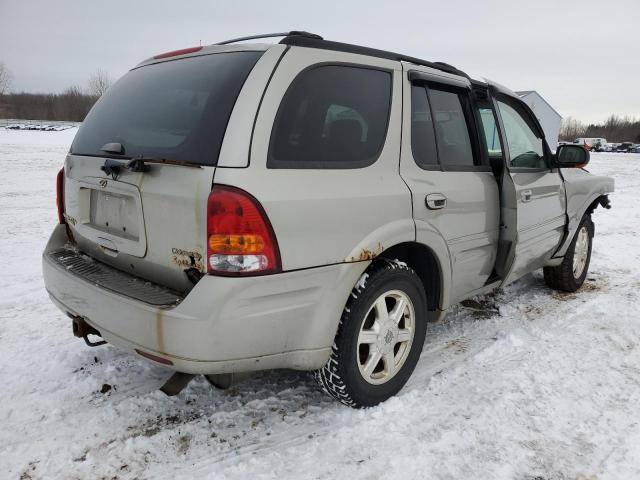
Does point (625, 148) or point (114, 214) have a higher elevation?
point (625, 148)

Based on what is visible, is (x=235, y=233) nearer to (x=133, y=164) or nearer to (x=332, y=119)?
(x=133, y=164)

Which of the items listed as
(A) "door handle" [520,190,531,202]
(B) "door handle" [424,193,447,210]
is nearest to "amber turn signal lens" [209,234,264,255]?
(B) "door handle" [424,193,447,210]

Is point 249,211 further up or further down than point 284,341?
further up

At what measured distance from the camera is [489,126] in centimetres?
346

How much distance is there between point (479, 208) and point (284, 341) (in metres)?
1.68

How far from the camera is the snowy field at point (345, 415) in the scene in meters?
2.22

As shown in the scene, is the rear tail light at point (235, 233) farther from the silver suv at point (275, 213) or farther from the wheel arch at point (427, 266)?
the wheel arch at point (427, 266)

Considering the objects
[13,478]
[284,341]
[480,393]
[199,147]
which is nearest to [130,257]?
[199,147]

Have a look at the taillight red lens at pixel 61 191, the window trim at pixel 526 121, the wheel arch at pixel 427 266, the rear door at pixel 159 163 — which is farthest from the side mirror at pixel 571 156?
the taillight red lens at pixel 61 191

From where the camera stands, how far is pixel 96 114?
9.32 ft

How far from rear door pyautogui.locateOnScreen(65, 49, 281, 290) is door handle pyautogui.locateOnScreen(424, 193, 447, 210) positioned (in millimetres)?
1137

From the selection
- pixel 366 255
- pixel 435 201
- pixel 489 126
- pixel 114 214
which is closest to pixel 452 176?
pixel 435 201

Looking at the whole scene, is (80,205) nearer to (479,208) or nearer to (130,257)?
(130,257)

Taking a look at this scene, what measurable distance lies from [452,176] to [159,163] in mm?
1730
